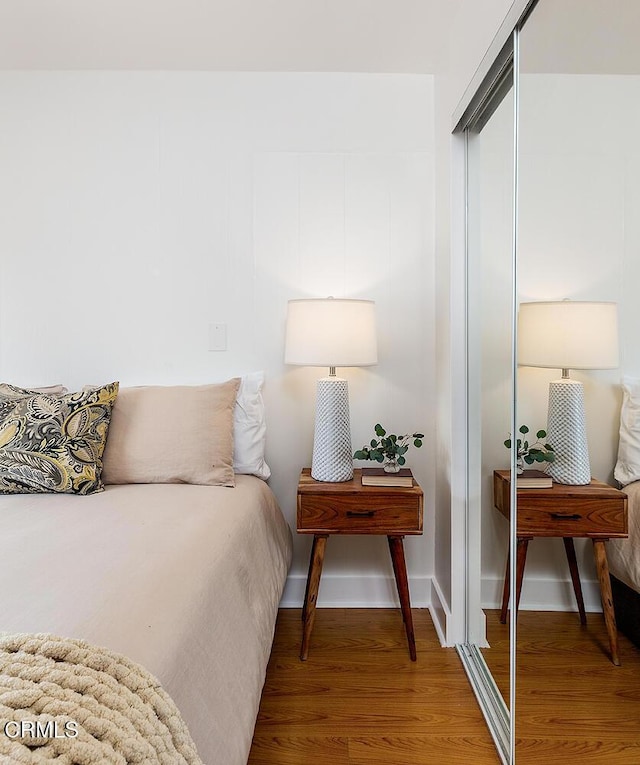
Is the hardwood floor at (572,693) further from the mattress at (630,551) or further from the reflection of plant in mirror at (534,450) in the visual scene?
the reflection of plant in mirror at (534,450)

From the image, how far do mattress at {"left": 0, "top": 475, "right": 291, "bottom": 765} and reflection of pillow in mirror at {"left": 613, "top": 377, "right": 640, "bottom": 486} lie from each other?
856 mm

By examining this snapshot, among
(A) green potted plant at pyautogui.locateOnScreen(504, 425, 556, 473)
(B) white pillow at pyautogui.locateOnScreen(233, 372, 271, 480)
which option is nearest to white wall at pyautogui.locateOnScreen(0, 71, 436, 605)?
(B) white pillow at pyautogui.locateOnScreen(233, 372, 271, 480)

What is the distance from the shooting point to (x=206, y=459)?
2.28 metres

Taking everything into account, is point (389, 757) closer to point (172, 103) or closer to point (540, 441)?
point (540, 441)

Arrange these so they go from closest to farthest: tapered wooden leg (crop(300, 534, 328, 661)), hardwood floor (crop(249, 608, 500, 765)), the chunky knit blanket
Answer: the chunky knit blanket → hardwood floor (crop(249, 608, 500, 765)) → tapered wooden leg (crop(300, 534, 328, 661))

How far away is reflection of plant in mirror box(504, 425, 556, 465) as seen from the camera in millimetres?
1394

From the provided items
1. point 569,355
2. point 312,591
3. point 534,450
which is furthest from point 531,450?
point 312,591

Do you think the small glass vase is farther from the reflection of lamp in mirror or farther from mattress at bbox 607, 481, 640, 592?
mattress at bbox 607, 481, 640, 592

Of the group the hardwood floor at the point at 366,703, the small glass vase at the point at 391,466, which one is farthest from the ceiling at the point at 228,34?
the hardwood floor at the point at 366,703

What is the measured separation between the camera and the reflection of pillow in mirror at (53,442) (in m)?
2.10

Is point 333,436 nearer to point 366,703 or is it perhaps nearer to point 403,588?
point 403,588

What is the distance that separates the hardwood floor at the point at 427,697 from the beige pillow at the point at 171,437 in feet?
2.54

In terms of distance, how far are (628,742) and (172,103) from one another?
2.74 meters

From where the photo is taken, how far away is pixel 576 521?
1.25 metres
